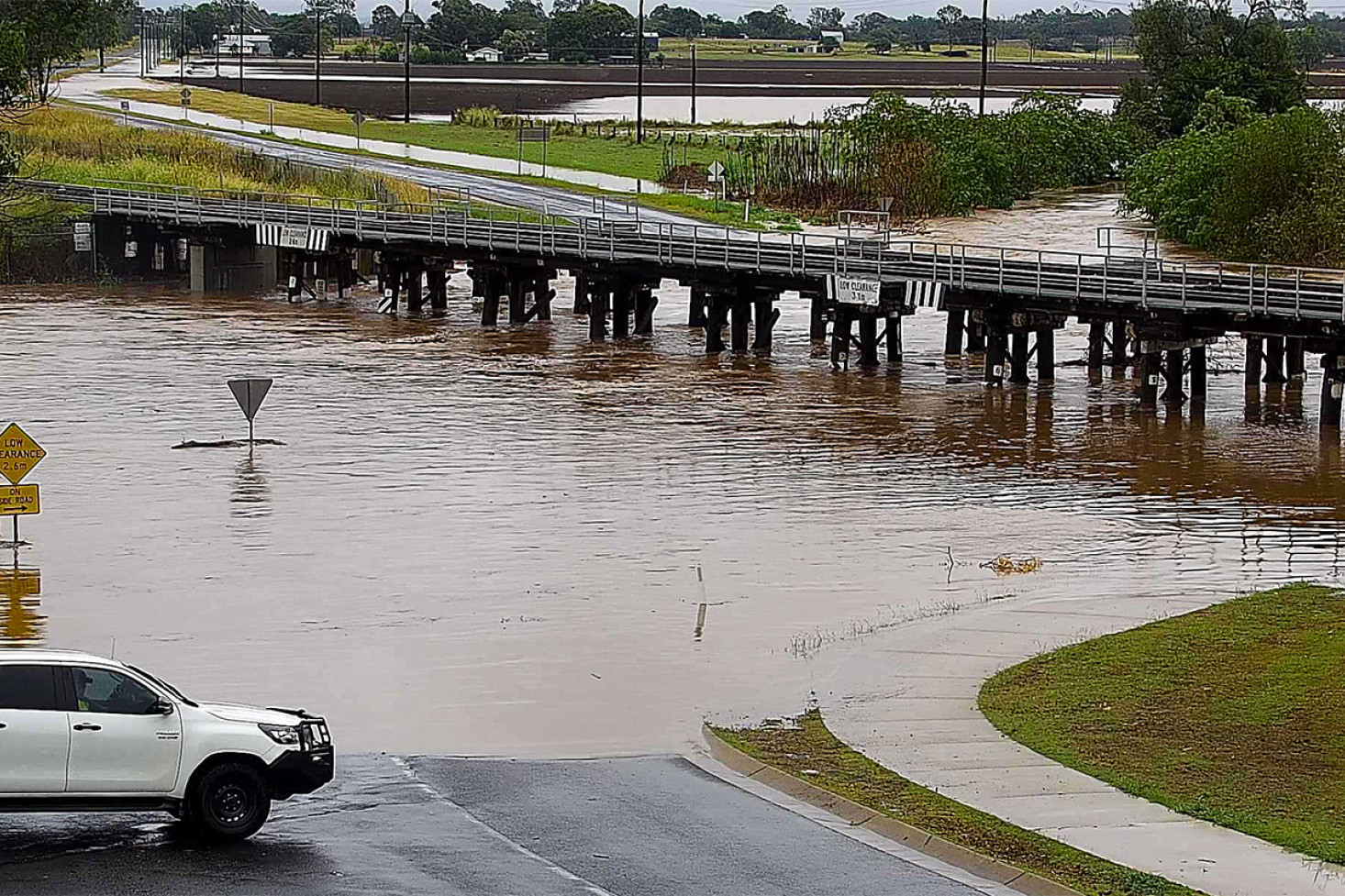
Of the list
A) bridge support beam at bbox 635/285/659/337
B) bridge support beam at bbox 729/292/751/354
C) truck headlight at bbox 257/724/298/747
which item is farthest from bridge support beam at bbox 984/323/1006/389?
truck headlight at bbox 257/724/298/747

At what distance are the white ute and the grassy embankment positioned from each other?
65.1 metres

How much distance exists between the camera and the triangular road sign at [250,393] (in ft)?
123

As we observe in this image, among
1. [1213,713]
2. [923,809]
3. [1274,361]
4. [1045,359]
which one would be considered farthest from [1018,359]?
[923,809]

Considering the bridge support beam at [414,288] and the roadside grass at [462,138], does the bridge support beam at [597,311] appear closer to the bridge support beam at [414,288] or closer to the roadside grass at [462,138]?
the bridge support beam at [414,288]

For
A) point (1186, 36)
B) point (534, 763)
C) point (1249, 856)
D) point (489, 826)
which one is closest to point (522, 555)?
point (534, 763)

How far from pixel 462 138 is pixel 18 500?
86.5m

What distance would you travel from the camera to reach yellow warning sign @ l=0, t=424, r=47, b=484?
27938 millimetres

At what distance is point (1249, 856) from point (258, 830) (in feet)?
22.5

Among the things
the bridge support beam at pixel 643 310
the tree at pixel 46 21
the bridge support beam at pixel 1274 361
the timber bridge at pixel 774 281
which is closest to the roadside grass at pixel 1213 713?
the timber bridge at pixel 774 281

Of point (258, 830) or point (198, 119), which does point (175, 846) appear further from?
point (198, 119)

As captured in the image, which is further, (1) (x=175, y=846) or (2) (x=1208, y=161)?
(2) (x=1208, y=161)

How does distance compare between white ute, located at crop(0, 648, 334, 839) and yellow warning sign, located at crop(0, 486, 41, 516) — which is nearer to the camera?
white ute, located at crop(0, 648, 334, 839)

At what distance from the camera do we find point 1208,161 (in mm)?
73812

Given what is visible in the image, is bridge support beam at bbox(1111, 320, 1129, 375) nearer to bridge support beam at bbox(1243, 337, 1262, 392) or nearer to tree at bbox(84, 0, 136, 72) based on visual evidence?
bridge support beam at bbox(1243, 337, 1262, 392)
